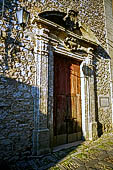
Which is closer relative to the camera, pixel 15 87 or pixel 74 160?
pixel 74 160

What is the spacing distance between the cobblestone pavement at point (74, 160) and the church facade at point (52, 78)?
24 cm

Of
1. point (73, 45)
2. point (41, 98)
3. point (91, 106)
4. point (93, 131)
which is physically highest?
point (73, 45)

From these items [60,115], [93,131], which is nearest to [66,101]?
[60,115]

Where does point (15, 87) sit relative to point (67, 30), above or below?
below

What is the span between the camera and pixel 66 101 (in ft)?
11.6

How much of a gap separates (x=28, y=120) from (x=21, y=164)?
87 centimetres

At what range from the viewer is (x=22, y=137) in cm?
256

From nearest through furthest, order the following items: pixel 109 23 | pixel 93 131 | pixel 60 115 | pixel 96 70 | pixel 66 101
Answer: pixel 60 115
pixel 66 101
pixel 93 131
pixel 96 70
pixel 109 23

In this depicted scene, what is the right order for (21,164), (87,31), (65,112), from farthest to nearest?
(87,31) → (65,112) → (21,164)

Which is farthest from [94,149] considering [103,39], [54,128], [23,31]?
[103,39]

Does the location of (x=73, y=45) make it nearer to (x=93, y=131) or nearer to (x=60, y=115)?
(x=60, y=115)

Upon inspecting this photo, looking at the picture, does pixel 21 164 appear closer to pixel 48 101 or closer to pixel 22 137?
pixel 22 137

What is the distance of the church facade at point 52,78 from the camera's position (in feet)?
8.43

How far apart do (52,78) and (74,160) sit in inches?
79.7
